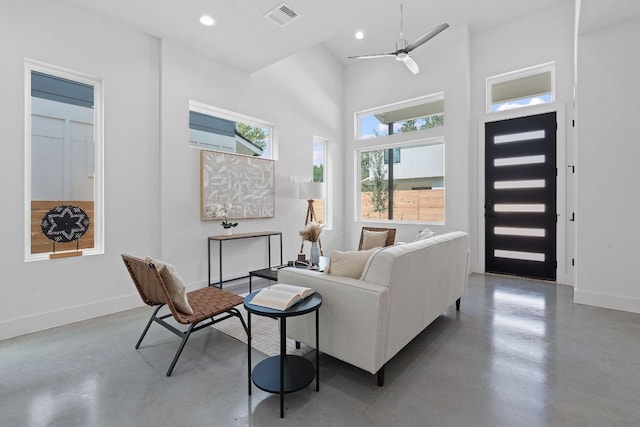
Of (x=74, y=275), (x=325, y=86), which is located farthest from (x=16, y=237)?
(x=325, y=86)

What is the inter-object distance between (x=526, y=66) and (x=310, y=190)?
3924 millimetres

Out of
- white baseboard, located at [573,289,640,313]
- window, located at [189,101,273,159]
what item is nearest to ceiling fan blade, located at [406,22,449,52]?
window, located at [189,101,273,159]

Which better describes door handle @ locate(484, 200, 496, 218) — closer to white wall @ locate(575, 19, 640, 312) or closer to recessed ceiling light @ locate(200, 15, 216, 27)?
white wall @ locate(575, 19, 640, 312)

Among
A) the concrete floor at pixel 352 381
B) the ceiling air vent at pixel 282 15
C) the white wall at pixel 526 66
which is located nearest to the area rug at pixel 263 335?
the concrete floor at pixel 352 381

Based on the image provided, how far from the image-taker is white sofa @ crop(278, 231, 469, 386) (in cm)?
186

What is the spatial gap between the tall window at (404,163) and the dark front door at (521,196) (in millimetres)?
821

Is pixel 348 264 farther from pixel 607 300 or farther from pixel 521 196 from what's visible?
pixel 521 196

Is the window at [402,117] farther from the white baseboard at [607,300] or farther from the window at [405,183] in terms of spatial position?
the white baseboard at [607,300]

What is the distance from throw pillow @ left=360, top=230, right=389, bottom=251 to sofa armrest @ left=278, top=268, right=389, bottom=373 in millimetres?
2370

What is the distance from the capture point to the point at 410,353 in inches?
94.7

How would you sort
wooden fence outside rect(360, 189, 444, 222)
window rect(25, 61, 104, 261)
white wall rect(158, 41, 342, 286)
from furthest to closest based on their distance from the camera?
wooden fence outside rect(360, 189, 444, 222)
white wall rect(158, 41, 342, 286)
window rect(25, 61, 104, 261)

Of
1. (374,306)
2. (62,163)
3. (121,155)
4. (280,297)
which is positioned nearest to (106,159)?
(121,155)

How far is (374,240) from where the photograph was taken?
174 inches

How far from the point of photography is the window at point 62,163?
2.95 meters
